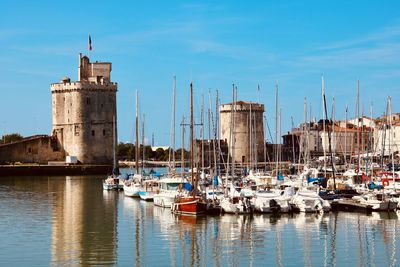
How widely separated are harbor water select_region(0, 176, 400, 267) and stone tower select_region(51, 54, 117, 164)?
30.2 meters

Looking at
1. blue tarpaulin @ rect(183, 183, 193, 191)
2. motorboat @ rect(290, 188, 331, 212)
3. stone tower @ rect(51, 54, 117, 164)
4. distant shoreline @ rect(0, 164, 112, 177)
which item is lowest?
motorboat @ rect(290, 188, 331, 212)

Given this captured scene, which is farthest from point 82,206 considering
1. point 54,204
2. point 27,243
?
point 27,243

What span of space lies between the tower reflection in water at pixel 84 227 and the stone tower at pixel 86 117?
20590mm

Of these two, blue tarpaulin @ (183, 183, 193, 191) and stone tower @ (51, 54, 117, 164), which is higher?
stone tower @ (51, 54, 117, 164)

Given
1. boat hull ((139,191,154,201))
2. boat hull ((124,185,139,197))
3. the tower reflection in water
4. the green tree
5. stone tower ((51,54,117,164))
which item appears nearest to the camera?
the tower reflection in water

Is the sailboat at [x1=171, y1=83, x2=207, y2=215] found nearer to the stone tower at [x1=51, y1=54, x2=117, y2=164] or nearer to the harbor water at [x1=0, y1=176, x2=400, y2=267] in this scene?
the harbor water at [x1=0, y1=176, x2=400, y2=267]

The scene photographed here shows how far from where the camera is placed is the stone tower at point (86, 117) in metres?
59.8

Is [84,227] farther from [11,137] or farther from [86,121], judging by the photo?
[11,137]

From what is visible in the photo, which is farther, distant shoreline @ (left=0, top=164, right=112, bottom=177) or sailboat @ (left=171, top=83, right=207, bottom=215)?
distant shoreline @ (left=0, top=164, right=112, bottom=177)

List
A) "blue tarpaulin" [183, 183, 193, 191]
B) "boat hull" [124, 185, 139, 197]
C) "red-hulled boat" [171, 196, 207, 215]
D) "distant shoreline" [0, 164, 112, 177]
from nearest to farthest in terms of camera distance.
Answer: "red-hulled boat" [171, 196, 207, 215] → "blue tarpaulin" [183, 183, 193, 191] → "boat hull" [124, 185, 139, 197] → "distant shoreline" [0, 164, 112, 177]

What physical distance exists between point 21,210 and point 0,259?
439 inches

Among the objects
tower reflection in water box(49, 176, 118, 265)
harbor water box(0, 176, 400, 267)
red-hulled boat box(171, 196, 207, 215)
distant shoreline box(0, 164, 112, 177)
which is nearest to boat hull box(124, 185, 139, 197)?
tower reflection in water box(49, 176, 118, 265)

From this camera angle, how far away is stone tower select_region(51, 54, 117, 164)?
196 ft

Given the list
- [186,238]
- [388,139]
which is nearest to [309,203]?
[186,238]
